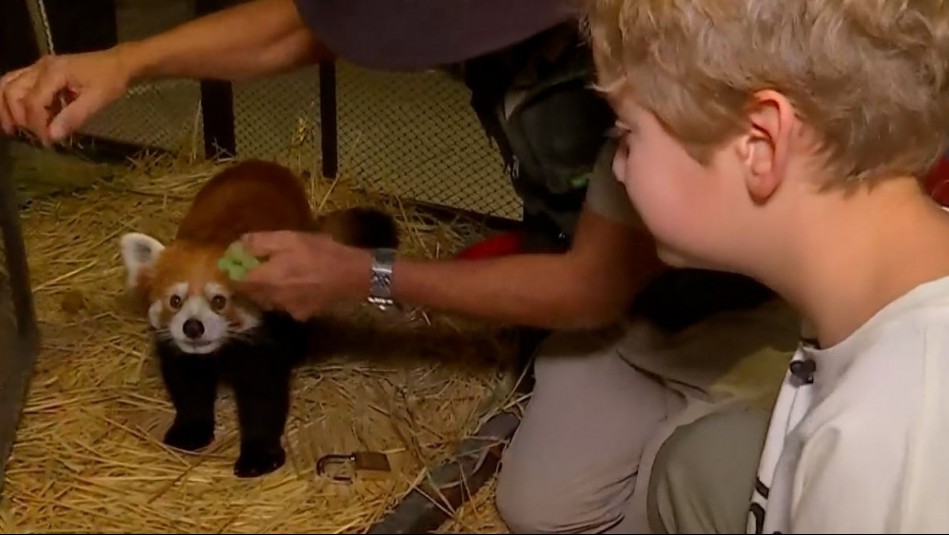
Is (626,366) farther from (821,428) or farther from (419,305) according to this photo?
(821,428)

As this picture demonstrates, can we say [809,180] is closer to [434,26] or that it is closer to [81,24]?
[434,26]

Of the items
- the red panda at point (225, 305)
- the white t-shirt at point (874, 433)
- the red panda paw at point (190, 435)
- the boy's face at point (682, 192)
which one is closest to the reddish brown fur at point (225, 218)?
the red panda at point (225, 305)

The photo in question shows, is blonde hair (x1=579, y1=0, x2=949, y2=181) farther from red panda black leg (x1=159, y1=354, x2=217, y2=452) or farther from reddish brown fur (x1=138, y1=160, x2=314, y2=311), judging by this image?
red panda black leg (x1=159, y1=354, x2=217, y2=452)

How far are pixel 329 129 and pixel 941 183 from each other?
22.5 inches

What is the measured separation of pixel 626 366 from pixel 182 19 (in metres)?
0.57

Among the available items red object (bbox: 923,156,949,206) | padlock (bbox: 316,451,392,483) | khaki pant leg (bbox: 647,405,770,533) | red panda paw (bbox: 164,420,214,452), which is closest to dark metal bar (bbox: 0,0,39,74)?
red panda paw (bbox: 164,420,214,452)

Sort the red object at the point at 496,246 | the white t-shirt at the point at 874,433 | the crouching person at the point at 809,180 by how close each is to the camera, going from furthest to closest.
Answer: the red object at the point at 496,246 < the crouching person at the point at 809,180 < the white t-shirt at the point at 874,433

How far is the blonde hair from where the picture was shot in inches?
31.8

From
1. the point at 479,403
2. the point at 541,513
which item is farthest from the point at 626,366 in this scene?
the point at 541,513

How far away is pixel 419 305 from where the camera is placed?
1.22 meters

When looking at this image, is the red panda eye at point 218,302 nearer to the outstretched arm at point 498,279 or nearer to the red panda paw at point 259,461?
the outstretched arm at point 498,279

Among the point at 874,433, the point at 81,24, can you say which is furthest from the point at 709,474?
the point at 81,24

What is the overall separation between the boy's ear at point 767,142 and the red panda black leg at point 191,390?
0.61 m

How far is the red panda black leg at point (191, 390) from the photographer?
1.22 meters
